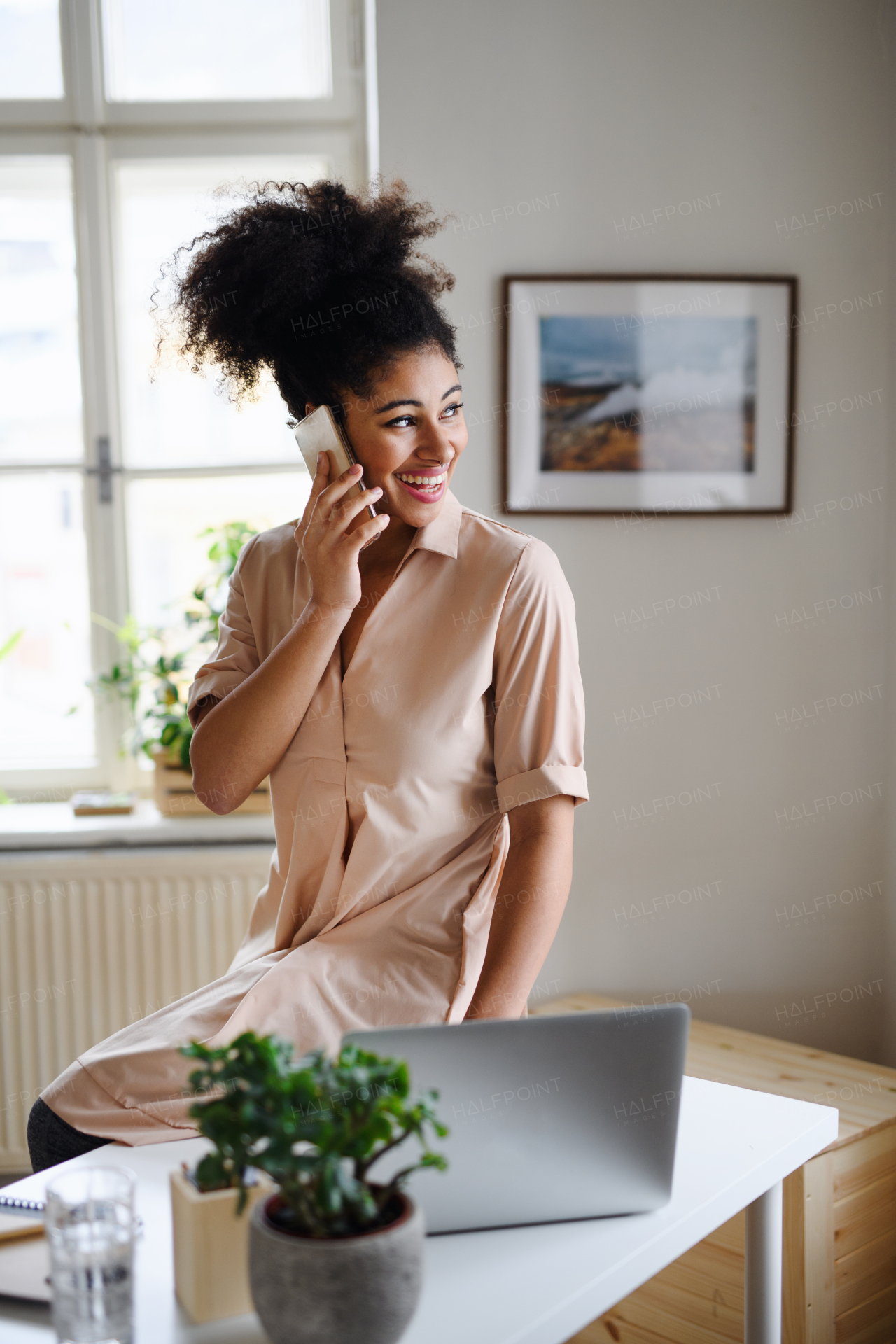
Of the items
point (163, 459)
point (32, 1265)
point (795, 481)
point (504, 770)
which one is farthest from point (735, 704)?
point (32, 1265)

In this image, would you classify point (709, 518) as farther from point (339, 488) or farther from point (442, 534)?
point (339, 488)

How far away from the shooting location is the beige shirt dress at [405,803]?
113cm

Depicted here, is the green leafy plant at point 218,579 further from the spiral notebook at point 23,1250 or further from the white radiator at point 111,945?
the spiral notebook at point 23,1250

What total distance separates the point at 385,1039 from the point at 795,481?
1863 mm

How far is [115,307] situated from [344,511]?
5.29 ft

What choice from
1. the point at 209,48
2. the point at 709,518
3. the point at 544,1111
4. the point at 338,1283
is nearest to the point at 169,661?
the point at 709,518

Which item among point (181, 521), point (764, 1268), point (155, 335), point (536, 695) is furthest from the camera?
point (181, 521)

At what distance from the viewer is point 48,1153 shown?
44.3 inches

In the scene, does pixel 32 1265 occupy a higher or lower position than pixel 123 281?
lower

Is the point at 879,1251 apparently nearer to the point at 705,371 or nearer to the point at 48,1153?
the point at 48,1153

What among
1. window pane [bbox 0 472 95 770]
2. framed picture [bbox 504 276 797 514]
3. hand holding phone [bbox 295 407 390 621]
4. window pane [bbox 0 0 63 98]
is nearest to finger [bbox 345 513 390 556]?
hand holding phone [bbox 295 407 390 621]

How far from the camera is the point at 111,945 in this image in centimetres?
231

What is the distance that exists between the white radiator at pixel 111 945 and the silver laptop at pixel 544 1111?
Result: 160 centimetres

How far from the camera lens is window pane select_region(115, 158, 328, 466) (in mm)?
2521
